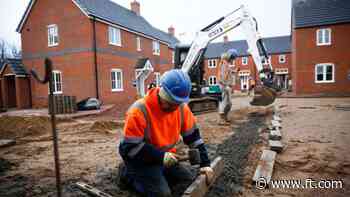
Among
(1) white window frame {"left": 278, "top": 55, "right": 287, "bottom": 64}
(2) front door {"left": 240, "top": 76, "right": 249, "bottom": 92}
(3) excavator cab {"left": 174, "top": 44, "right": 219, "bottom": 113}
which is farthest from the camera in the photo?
(1) white window frame {"left": 278, "top": 55, "right": 287, "bottom": 64}

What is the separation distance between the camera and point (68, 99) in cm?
1215

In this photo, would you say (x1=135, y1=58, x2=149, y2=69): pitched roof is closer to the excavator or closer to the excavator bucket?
the excavator

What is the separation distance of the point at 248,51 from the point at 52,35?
48.6ft

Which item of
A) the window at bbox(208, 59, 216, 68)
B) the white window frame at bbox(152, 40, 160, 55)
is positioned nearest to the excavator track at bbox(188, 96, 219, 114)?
the white window frame at bbox(152, 40, 160, 55)

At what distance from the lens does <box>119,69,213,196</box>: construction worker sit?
239 cm

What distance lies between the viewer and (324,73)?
2027cm

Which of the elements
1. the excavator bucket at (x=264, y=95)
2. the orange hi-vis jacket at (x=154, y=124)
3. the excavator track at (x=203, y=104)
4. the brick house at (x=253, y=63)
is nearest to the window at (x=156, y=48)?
the excavator track at (x=203, y=104)

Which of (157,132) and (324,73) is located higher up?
(324,73)

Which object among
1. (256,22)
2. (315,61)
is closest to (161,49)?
(315,61)

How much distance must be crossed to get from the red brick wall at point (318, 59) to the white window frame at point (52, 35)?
2049 cm

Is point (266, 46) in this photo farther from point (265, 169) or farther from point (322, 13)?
point (265, 169)

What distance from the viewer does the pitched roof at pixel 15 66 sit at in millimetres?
16812

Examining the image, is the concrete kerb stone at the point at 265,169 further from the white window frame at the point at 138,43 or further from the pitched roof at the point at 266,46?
the pitched roof at the point at 266,46

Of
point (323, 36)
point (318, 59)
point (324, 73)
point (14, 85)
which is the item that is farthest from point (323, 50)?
→ point (14, 85)
